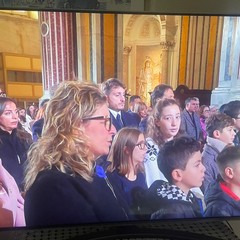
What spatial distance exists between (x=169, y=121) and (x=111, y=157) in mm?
256

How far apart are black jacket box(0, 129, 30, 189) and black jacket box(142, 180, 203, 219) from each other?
1.60 ft

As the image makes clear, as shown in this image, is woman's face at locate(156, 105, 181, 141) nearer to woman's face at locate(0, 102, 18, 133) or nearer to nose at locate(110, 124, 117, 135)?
nose at locate(110, 124, 117, 135)

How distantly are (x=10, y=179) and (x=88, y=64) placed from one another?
500 millimetres

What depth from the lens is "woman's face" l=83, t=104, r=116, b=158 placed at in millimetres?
1062

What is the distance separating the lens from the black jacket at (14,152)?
3.40 feet

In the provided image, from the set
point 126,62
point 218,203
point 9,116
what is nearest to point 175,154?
point 218,203

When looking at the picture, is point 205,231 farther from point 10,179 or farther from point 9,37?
point 9,37

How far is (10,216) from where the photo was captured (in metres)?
1.09

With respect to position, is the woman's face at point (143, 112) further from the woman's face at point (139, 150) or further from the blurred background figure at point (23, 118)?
the blurred background figure at point (23, 118)

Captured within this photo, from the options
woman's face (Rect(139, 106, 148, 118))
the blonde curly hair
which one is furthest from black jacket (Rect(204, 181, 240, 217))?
the blonde curly hair

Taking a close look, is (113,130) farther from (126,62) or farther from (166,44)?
(166,44)

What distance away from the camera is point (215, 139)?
1.14m

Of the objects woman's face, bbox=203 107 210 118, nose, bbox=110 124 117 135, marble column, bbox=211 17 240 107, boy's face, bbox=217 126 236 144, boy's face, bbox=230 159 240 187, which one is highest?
marble column, bbox=211 17 240 107

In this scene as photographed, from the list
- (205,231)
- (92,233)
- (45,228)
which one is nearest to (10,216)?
(45,228)
